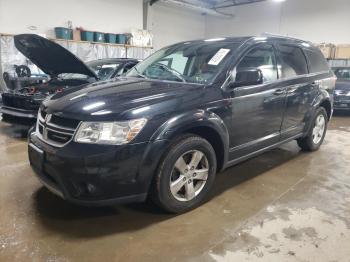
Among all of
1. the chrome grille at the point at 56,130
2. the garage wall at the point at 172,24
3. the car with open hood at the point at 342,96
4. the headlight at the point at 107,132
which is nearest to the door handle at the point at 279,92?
the headlight at the point at 107,132

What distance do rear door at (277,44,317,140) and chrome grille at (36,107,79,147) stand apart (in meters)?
2.19

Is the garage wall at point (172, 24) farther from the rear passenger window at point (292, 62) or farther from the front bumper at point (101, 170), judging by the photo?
the front bumper at point (101, 170)

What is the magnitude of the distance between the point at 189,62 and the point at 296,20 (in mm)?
11777

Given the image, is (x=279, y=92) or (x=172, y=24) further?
(x=172, y=24)

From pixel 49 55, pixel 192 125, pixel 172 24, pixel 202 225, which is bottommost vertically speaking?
pixel 202 225

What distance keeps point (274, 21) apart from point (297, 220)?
12935mm

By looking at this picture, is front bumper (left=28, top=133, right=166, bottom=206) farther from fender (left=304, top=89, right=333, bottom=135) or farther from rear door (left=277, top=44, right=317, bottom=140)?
fender (left=304, top=89, right=333, bottom=135)

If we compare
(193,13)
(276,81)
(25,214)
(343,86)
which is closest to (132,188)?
(25,214)

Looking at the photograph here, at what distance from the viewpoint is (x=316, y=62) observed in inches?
155

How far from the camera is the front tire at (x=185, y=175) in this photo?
2248 millimetres

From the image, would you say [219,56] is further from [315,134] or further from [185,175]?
[315,134]

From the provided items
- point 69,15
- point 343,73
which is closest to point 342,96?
point 343,73

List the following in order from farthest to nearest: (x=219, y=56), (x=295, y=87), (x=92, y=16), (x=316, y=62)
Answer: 1. (x=92, y=16)
2. (x=316, y=62)
3. (x=295, y=87)
4. (x=219, y=56)

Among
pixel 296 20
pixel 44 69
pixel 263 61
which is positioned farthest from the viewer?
pixel 296 20
